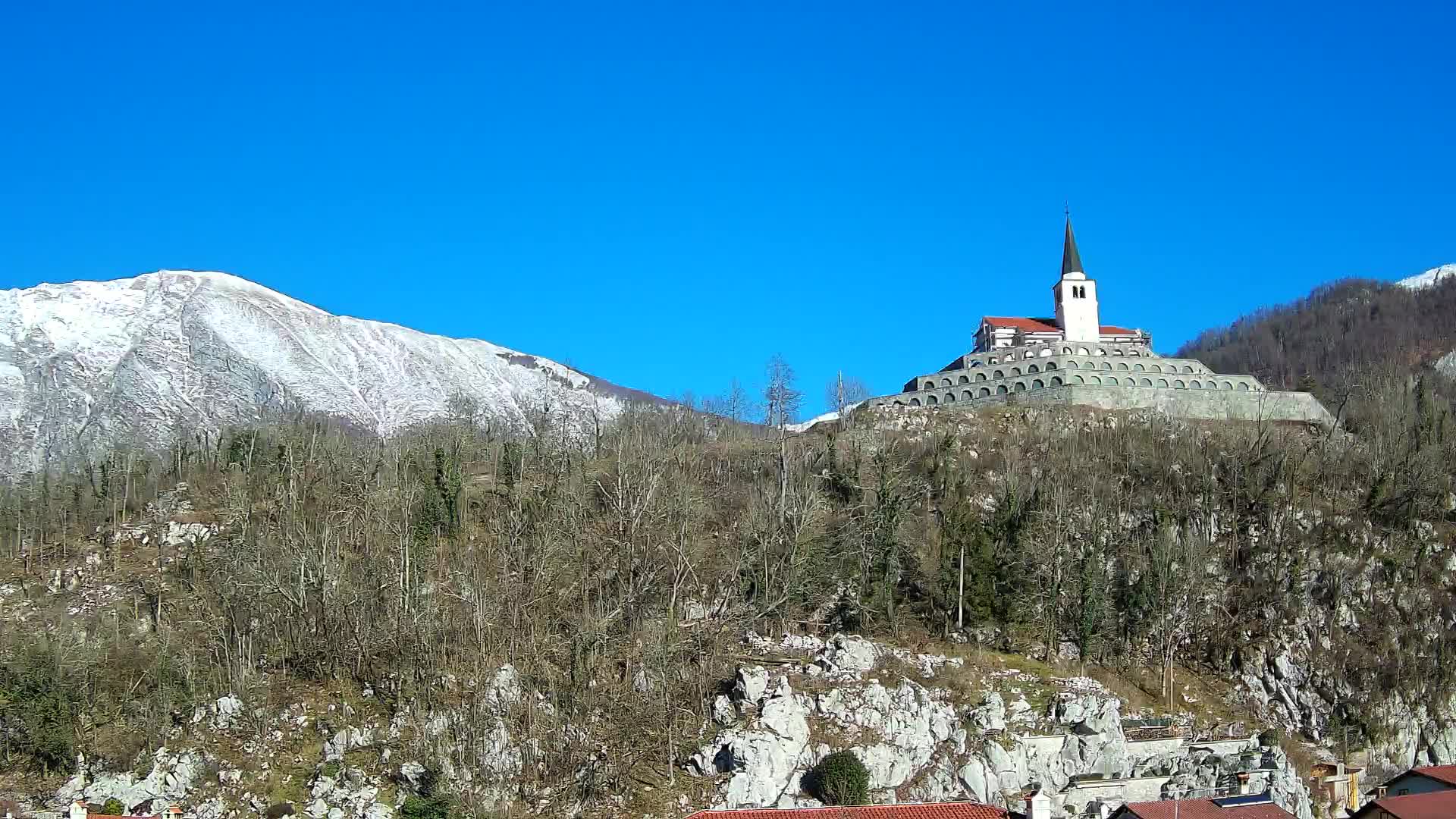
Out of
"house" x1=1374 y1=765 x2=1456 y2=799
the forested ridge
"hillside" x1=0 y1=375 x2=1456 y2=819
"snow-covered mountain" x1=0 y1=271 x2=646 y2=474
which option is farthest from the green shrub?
"snow-covered mountain" x1=0 y1=271 x2=646 y2=474

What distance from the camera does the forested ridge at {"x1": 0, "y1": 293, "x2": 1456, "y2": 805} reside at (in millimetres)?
49406

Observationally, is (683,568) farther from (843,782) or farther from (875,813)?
(875,813)

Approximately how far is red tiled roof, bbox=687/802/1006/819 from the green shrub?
Result: 4.41 meters

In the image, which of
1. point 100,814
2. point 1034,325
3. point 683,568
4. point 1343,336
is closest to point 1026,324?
point 1034,325

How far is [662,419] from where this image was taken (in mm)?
88625

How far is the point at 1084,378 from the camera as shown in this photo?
8225cm

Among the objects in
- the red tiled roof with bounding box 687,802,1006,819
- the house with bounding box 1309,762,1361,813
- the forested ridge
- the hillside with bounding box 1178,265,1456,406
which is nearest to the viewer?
the red tiled roof with bounding box 687,802,1006,819

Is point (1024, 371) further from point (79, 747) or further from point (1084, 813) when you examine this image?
point (79, 747)

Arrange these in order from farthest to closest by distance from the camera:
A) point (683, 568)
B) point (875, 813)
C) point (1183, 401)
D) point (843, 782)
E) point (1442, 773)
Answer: point (1183, 401), point (683, 568), point (843, 782), point (1442, 773), point (875, 813)

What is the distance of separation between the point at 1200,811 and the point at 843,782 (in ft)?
38.5

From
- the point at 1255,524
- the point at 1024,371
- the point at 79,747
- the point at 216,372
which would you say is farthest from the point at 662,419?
the point at 216,372

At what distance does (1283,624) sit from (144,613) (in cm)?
4782

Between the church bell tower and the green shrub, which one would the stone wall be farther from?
the green shrub

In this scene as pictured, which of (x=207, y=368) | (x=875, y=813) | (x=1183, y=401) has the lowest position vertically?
(x=875, y=813)
